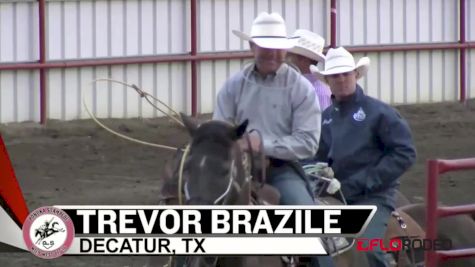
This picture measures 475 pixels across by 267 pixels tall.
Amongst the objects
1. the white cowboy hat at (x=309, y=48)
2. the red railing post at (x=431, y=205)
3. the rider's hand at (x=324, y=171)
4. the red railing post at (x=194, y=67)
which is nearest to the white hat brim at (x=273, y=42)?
the rider's hand at (x=324, y=171)

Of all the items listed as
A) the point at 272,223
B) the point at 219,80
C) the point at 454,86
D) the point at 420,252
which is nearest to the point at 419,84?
the point at 454,86

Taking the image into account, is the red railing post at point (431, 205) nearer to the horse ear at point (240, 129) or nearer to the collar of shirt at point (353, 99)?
the collar of shirt at point (353, 99)

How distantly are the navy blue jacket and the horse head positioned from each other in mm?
1370

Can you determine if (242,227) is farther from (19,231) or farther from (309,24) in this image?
(309,24)

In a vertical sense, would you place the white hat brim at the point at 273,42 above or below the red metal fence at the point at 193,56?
above

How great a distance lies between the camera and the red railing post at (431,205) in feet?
25.8

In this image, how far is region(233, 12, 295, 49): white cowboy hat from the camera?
8.05 meters

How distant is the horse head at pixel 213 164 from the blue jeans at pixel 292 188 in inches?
24.0

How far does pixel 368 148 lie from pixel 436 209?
0.76m

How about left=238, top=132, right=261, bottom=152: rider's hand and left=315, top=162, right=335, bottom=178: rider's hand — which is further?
left=315, top=162, right=335, bottom=178: rider's hand

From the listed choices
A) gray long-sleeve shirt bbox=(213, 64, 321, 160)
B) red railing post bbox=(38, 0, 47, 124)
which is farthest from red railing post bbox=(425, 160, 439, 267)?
red railing post bbox=(38, 0, 47, 124)

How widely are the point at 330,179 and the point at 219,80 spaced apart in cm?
976

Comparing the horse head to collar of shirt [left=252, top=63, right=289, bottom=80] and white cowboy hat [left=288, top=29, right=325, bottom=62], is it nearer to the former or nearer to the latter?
collar of shirt [left=252, top=63, right=289, bottom=80]

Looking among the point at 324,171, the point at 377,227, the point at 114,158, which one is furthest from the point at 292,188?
the point at 114,158
